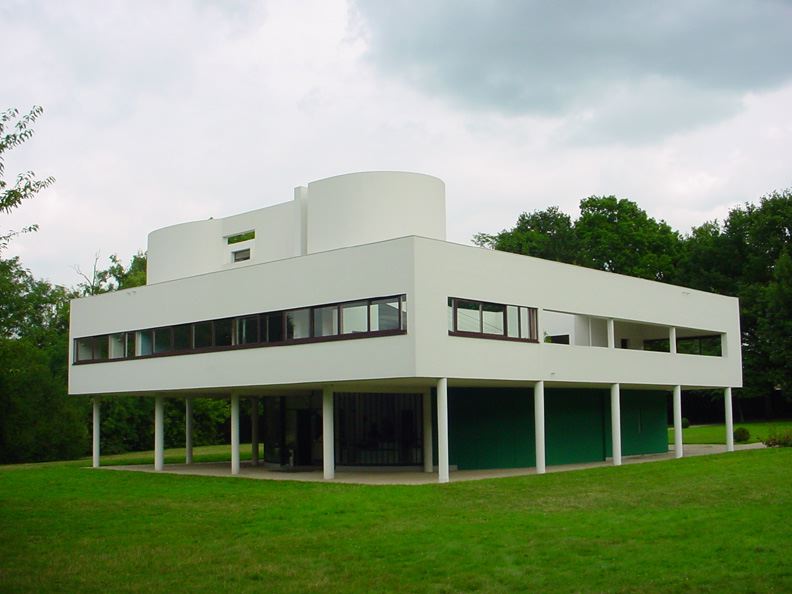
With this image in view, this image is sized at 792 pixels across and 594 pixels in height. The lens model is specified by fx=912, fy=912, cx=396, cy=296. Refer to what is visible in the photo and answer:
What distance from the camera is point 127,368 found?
31969 millimetres

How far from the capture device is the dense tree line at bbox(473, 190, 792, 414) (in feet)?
179

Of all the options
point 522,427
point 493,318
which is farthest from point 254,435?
point 493,318

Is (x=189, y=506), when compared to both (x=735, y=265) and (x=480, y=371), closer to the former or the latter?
(x=480, y=371)

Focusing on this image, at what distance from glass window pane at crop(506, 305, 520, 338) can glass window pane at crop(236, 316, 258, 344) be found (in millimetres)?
7393

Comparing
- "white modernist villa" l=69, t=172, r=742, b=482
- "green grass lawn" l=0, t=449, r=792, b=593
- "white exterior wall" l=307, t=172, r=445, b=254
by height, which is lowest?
"green grass lawn" l=0, t=449, r=792, b=593

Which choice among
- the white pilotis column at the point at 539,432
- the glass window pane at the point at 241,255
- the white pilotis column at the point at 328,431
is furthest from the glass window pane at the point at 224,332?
the white pilotis column at the point at 539,432

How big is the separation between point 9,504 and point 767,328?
45.9m

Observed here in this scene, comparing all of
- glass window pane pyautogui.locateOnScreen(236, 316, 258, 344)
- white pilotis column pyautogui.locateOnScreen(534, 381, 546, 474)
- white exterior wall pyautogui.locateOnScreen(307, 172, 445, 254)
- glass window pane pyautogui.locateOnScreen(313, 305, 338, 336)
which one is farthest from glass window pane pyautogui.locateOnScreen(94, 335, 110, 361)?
white pilotis column pyautogui.locateOnScreen(534, 381, 546, 474)

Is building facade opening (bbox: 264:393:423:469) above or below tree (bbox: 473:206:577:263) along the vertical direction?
below

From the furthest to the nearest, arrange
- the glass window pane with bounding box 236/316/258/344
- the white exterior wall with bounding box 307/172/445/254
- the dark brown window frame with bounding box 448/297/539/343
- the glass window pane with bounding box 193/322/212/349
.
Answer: the glass window pane with bounding box 193/322/212/349, the white exterior wall with bounding box 307/172/445/254, the glass window pane with bounding box 236/316/258/344, the dark brown window frame with bounding box 448/297/539/343

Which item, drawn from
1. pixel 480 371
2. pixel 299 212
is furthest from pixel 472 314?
pixel 299 212

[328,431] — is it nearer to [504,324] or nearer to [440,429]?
[440,429]

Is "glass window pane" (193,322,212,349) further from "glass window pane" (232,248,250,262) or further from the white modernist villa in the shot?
"glass window pane" (232,248,250,262)

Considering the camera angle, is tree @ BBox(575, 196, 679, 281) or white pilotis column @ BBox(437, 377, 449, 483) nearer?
white pilotis column @ BBox(437, 377, 449, 483)
